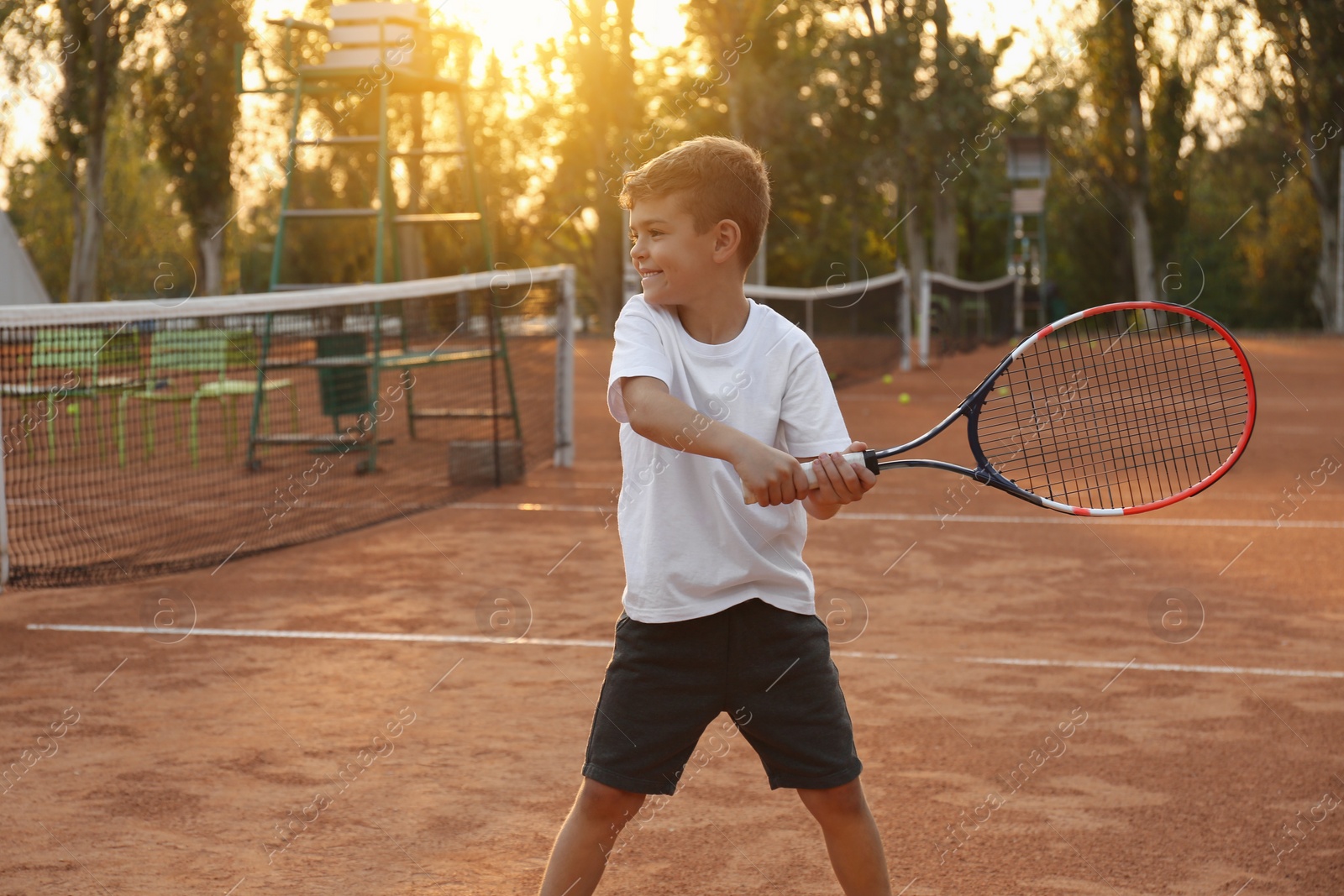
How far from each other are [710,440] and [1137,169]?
101 feet

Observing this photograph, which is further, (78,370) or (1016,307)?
(1016,307)

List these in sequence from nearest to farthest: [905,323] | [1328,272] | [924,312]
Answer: [924,312] → [905,323] → [1328,272]

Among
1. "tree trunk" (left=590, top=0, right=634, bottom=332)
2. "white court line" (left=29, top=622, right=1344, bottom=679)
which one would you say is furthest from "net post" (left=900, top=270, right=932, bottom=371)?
"white court line" (left=29, top=622, right=1344, bottom=679)

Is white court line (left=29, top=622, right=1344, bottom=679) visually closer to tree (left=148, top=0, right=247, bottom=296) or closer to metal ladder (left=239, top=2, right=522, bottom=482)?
metal ladder (left=239, top=2, right=522, bottom=482)

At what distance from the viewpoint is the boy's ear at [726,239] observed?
7.82 feet

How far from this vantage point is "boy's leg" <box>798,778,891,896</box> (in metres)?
2.40

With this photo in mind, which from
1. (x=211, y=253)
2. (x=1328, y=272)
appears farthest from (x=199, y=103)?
(x=1328, y=272)

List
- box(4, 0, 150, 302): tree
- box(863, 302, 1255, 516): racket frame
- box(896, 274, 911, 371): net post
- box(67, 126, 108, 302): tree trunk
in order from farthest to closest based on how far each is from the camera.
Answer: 1. box(67, 126, 108, 302): tree trunk
2. box(4, 0, 150, 302): tree
3. box(896, 274, 911, 371): net post
4. box(863, 302, 1255, 516): racket frame

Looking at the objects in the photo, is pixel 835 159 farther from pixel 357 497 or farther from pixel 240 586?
pixel 240 586

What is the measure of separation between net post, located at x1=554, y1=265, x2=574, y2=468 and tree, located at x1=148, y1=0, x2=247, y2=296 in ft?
60.7

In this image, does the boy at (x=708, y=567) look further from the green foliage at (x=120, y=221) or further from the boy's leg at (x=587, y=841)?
the green foliage at (x=120, y=221)

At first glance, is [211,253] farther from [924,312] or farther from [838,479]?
[838,479]

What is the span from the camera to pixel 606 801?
94.8 inches

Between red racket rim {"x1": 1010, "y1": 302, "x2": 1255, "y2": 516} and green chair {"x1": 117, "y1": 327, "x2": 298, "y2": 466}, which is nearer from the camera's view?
red racket rim {"x1": 1010, "y1": 302, "x2": 1255, "y2": 516}
